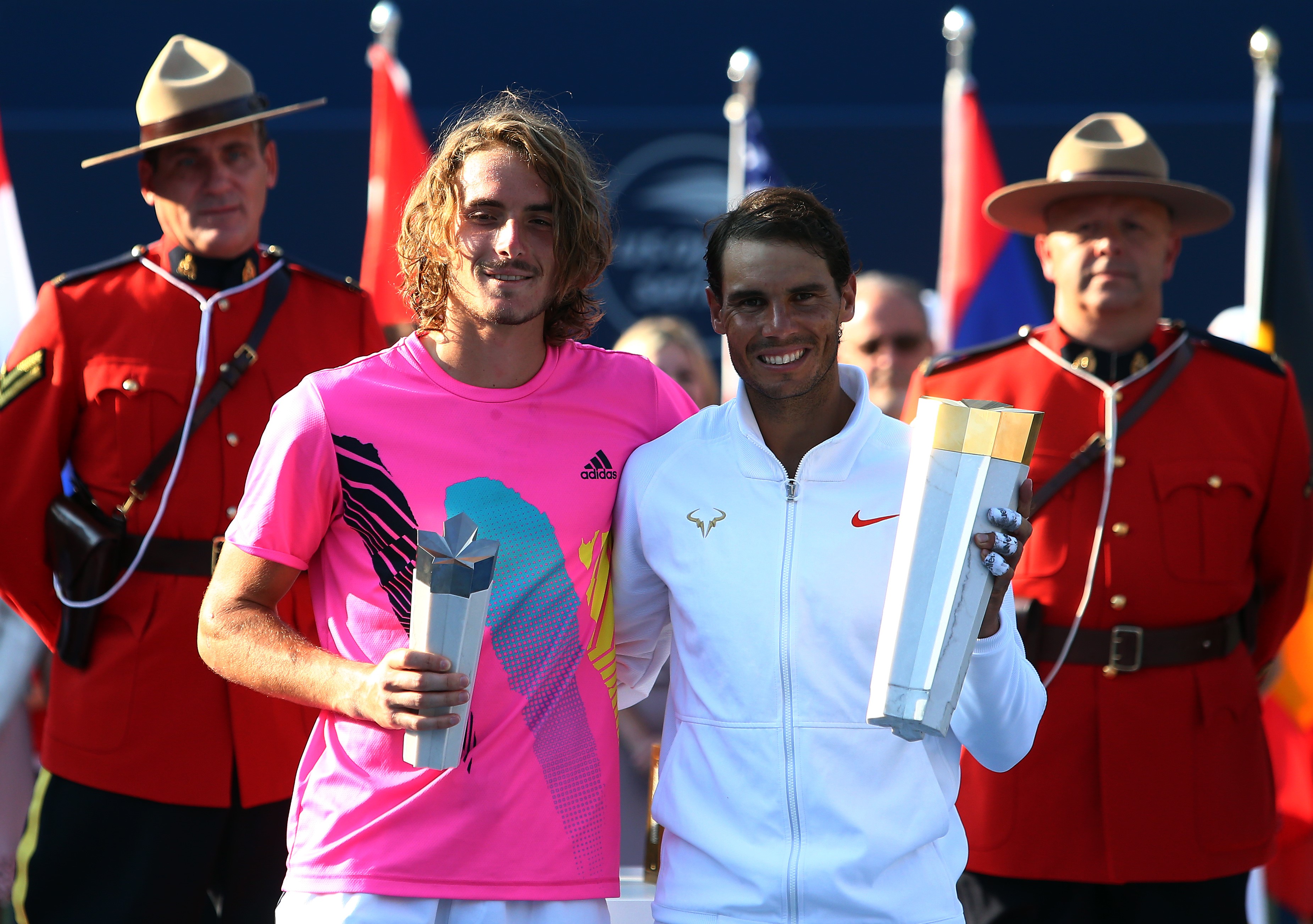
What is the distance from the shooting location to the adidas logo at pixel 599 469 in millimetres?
2389

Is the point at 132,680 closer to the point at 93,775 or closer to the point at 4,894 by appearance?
the point at 93,775

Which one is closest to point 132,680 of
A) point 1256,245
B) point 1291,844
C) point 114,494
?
point 114,494

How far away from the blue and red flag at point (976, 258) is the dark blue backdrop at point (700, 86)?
4.14 ft

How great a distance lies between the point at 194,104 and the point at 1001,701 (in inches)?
101

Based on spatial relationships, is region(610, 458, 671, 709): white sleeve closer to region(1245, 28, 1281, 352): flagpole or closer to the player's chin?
the player's chin

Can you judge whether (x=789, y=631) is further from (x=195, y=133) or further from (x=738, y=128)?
(x=738, y=128)

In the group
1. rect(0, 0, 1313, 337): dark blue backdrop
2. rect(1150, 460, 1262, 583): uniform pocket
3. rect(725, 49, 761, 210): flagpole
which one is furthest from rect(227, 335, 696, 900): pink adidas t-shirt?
rect(0, 0, 1313, 337): dark blue backdrop

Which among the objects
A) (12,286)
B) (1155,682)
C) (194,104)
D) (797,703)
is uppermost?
(194,104)

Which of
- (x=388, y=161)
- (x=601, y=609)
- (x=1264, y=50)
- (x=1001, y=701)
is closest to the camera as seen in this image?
(x=1001, y=701)

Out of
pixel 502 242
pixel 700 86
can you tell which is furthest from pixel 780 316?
pixel 700 86

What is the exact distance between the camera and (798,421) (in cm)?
240

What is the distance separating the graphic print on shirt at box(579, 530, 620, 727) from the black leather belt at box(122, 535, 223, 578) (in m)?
1.32

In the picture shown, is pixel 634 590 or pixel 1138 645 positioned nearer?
pixel 634 590

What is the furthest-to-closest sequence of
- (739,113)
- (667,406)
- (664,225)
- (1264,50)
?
1. (664,225)
2. (739,113)
3. (1264,50)
4. (667,406)
